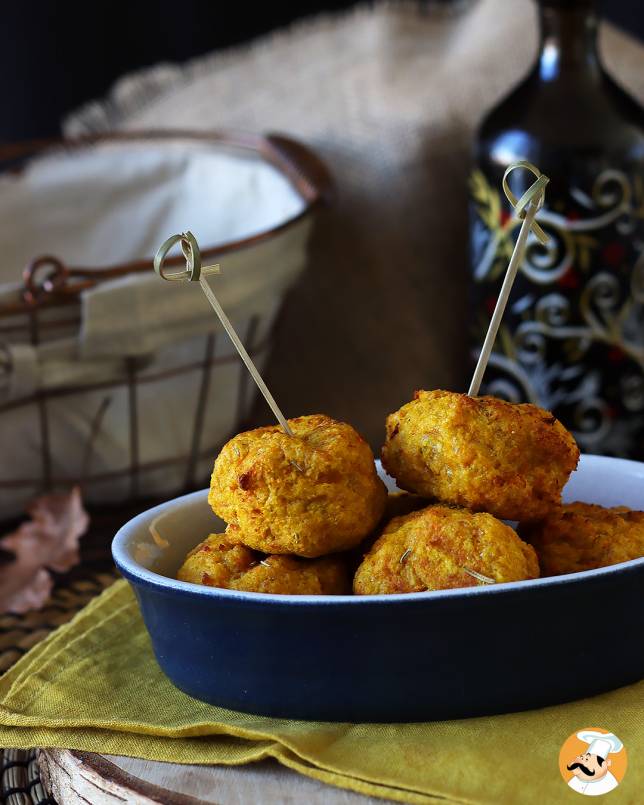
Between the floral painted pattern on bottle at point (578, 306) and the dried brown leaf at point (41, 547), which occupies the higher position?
the floral painted pattern on bottle at point (578, 306)

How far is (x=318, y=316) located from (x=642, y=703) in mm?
1118

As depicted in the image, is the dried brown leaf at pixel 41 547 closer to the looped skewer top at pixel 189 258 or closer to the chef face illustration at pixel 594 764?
the looped skewer top at pixel 189 258

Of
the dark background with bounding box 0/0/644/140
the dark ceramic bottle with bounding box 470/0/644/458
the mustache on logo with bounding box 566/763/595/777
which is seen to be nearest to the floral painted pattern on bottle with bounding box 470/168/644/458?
the dark ceramic bottle with bounding box 470/0/644/458

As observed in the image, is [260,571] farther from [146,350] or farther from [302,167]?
[302,167]

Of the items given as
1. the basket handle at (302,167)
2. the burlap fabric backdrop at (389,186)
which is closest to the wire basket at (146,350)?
the basket handle at (302,167)

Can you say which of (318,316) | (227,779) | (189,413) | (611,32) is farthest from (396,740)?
(611,32)

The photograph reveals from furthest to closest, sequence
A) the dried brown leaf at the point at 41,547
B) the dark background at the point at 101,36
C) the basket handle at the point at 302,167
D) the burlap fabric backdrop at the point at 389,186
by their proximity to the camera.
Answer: the dark background at the point at 101,36 < the burlap fabric backdrop at the point at 389,186 < the basket handle at the point at 302,167 < the dried brown leaf at the point at 41,547

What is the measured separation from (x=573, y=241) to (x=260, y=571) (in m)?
0.76

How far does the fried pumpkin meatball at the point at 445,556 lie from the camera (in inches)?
28.6

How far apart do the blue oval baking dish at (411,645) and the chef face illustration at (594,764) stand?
46 millimetres

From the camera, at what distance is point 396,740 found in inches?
28.7

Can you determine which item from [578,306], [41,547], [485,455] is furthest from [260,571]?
[578,306]

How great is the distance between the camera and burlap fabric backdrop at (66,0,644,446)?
1686mm

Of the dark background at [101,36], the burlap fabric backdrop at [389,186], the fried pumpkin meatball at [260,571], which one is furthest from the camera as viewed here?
the dark background at [101,36]
